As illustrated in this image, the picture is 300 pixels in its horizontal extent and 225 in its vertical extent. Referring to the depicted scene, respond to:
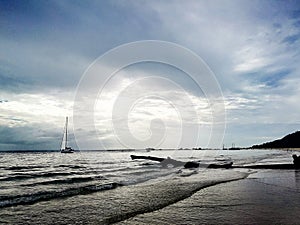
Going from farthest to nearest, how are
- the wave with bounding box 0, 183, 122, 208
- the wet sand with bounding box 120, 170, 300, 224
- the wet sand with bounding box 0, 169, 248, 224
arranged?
the wave with bounding box 0, 183, 122, 208, the wet sand with bounding box 0, 169, 248, 224, the wet sand with bounding box 120, 170, 300, 224

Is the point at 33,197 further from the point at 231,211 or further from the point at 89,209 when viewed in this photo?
the point at 231,211

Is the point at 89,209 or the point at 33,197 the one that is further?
the point at 33,197

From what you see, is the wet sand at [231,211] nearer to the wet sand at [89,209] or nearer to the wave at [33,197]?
the wet sand at [89,209]

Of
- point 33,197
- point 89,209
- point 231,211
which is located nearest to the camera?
point 231,211

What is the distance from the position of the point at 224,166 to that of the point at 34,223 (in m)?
Answer: 30.6

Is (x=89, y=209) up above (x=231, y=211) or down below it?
below

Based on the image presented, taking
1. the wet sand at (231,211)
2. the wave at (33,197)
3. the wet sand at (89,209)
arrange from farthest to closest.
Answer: the wave at (33,197) < the wet sand at (89,209) < the wet sand at (231,211)

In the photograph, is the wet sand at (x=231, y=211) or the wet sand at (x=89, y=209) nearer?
the wet sand at (x=231, y=211)

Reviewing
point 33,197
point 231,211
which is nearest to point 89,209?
point 33,197

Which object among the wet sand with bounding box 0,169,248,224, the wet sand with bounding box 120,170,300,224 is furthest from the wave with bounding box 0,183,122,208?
the wet sand with bounding box 120,170,300,224

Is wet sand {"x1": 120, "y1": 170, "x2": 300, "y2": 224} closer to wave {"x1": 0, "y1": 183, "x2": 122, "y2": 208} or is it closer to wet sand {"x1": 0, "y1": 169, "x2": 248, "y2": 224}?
wet sand {"x1": 0, "y1": 169, "x2": 248, "y2": 224}

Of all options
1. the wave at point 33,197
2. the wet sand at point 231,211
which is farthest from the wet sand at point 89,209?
the wave at point 33,197

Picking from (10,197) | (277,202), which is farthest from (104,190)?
(277,202)

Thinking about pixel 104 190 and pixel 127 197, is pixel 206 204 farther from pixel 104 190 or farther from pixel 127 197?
pixel 104 190
